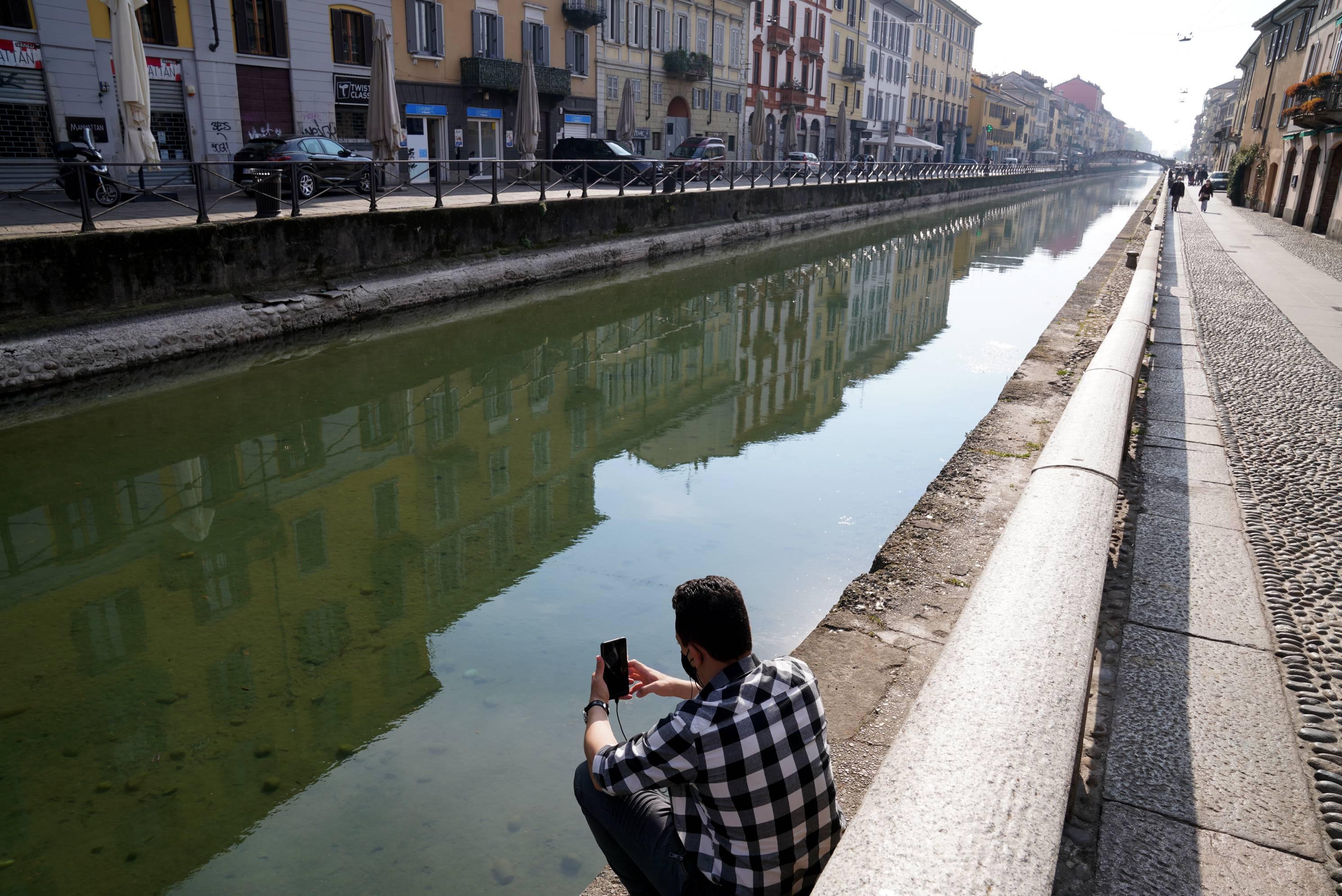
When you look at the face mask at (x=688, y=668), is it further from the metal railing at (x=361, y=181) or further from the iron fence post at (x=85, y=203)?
the iron fence post at (x=85, y=203)

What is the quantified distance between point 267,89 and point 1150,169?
195 metres

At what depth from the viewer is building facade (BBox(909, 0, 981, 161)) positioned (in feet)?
212

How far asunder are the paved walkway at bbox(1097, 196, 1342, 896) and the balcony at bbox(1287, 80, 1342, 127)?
21228 millimetres

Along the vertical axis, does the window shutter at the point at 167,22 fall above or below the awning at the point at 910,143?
above

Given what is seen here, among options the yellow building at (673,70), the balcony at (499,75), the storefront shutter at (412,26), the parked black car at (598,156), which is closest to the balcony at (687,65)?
the yellow building at (673,70)

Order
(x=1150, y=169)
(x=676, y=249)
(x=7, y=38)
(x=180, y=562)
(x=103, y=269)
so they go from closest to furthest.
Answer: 1. (x=180, y=562)
2. (x=103, y=269)
3. (x=7, y=38)
4. (x=676, y=249)
5. (x=1150, y=169)

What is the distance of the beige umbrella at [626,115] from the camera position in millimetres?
27406

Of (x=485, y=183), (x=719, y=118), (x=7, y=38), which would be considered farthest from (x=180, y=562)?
(x=719, y=118)

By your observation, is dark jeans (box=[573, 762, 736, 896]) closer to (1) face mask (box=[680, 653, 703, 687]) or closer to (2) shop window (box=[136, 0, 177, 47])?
(1) face mask (box=[680, 653, 703, 687])

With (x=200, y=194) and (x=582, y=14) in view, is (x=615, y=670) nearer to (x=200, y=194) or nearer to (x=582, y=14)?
(x=200, y=194)

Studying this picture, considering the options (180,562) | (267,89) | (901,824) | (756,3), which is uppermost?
(756,3)

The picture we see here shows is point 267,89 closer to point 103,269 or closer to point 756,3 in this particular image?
point 103,269

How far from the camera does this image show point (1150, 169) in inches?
7096

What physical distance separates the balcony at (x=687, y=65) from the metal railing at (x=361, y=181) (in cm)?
597
